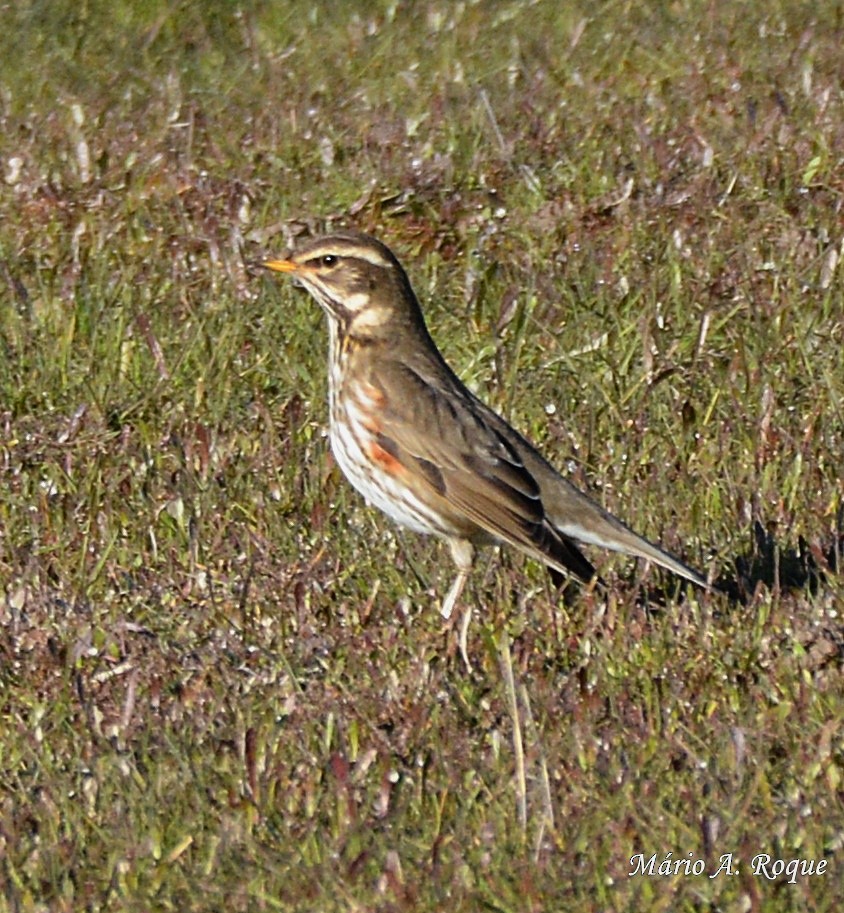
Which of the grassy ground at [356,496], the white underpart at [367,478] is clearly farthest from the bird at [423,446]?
the grassy ground at [356,496]

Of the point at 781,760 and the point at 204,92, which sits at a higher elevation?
the point at 204,92

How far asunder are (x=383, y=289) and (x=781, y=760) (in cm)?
284

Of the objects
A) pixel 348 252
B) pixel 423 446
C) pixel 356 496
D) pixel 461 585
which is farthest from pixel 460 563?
pixel 348 252

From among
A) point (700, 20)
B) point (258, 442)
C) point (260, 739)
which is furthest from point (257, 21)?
point (260, 739)

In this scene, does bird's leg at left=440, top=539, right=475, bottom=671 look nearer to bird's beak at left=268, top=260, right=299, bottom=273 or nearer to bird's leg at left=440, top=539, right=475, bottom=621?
bird's leg at left=440, top=539, right=475, bottom=621

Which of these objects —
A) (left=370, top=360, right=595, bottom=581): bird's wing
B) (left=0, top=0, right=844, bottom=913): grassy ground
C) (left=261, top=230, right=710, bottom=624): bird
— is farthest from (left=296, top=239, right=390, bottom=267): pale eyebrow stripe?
(left=0, top=0, right=844, bottom=913): grassy ground

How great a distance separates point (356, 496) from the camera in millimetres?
8344

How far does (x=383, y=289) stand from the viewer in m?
7.95

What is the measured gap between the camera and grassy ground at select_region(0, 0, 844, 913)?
539cm

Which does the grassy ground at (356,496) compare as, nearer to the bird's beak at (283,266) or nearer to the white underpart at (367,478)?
the white underpart at (367,478)

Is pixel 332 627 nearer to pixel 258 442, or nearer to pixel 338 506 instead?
pixel 338 506

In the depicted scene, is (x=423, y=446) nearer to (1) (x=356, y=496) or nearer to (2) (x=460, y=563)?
(2) (x=460, y=563)

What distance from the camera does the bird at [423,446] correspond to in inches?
291

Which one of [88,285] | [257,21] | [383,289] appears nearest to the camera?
[383,289]
